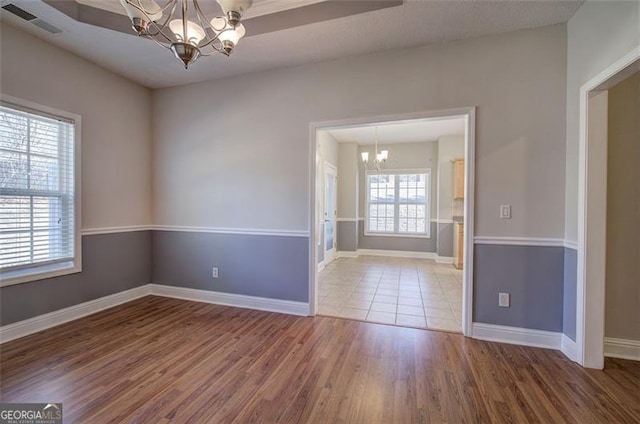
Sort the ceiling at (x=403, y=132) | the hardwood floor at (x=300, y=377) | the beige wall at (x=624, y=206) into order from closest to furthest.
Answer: the hardwood floor at (x=300, y=377)
the beige wall at (x=624, y=206)
the ceiling at (x=403, y=132)

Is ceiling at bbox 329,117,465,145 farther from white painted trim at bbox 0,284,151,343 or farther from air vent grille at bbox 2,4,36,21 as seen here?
white painted trim at bbox 0,284,151,343

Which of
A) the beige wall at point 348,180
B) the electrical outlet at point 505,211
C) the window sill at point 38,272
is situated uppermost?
the beige wall at point 348,180

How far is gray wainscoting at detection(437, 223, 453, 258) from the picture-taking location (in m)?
6.13

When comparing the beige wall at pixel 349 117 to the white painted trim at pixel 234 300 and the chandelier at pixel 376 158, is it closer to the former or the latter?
the white painted trim at pixel 234 300

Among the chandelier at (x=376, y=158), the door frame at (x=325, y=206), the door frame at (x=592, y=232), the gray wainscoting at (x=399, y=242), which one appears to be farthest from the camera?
the gray wainscoting at (x=399, y=242)

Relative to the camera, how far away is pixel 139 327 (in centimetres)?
280

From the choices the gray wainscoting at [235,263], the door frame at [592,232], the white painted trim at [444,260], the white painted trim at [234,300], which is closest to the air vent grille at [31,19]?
the gray wainscoting at [235,263]

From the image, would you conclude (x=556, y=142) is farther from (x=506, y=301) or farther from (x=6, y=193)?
(x=6, y=193)

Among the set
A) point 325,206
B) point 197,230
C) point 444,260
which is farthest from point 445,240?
point 197,230

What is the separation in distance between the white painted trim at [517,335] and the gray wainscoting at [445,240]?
148 inches

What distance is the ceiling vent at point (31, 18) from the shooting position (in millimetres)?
2223

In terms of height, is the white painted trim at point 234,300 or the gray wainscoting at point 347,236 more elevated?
the gray wainscoting at point 347,236

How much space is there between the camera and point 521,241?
2.51 metres

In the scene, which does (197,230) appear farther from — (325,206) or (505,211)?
(505,211)
